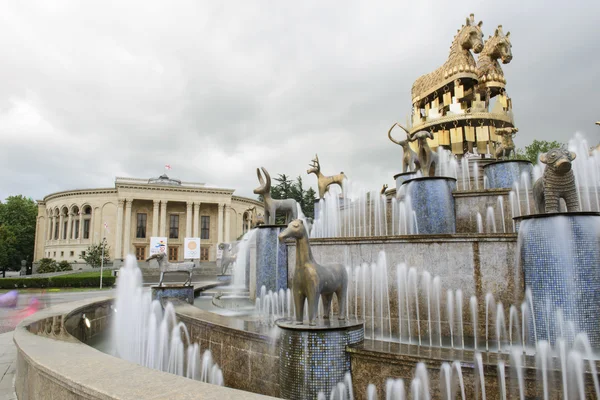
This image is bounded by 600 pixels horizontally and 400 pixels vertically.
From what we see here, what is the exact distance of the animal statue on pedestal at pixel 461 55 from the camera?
22234 mm

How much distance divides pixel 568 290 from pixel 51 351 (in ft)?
24.4

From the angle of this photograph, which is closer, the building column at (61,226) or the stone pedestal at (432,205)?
the stone pedestal at (432,205)

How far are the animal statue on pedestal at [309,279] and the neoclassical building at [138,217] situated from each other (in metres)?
58.4

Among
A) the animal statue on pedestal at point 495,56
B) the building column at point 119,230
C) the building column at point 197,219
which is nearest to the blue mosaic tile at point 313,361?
the animal statue on pedestal at point 495,56

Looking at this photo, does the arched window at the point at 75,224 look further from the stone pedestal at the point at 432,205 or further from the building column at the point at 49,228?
the stone pedestal at the point at 432,205

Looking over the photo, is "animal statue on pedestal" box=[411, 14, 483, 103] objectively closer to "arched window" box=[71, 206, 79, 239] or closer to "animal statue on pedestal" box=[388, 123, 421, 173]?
"animal statue on pedestal" box=[388, 123, 421, 173]

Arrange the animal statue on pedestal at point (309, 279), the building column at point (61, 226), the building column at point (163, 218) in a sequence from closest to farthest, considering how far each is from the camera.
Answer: the animal statue on pedestal at point (309, 279)
the building column at point (163, 218)
the building column at point (61, 226)

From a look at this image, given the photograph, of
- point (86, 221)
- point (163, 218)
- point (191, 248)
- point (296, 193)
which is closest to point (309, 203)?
point (296, 193)

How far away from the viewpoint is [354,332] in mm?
5441

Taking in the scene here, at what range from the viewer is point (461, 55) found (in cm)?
2258

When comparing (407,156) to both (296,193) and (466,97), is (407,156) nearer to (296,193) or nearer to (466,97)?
(466,97)

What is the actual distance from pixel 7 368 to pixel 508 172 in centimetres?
1477

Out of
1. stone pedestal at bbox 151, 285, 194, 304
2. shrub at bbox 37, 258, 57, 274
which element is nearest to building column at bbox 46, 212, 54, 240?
shrub at bbox 37, 258, 57, 274

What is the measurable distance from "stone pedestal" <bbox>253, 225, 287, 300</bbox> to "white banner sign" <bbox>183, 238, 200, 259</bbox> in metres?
42.7
